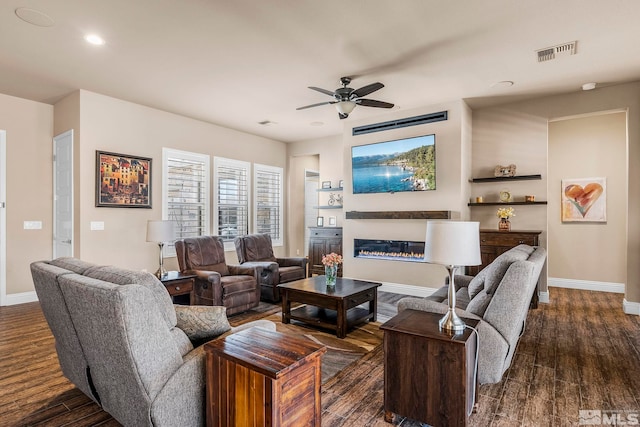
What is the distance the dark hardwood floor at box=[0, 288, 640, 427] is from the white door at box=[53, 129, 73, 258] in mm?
1313

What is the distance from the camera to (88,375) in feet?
6.63

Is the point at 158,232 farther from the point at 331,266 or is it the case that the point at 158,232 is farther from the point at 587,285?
the point at 587,285

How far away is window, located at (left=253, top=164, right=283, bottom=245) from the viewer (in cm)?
714

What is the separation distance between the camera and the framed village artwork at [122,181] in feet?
15.8

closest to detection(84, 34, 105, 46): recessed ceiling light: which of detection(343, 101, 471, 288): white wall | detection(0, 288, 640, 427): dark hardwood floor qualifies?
detection(0, 288, 640, 427): dark hardwood floor

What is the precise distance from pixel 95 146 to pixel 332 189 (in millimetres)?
4201

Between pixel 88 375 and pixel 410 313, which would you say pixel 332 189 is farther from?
pixel 88 375

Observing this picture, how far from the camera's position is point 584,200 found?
591 centimetres

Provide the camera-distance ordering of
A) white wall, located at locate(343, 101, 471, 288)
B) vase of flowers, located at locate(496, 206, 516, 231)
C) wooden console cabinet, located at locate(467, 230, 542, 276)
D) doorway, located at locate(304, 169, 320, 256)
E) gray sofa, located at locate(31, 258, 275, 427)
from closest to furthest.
A: gray sofa, located at locate(31, 258, 275, 427)
wooden console cabinet, located at locate(467, 230, 542, 276)
vase of flowers, located at locate(496, 206, 516, 231)
white wall, located at locate(343, 101, 471, 288)
doorway, located at locate(304, 169, 320, 256)

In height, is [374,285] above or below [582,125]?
below

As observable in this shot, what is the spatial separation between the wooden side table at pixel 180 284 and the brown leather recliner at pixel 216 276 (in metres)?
0.13

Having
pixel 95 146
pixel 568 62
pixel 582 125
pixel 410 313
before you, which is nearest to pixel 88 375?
pixel 410 313

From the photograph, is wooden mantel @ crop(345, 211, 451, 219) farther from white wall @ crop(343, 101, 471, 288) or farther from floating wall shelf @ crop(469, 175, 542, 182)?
floating wall shelf @ crop(469, 175, 542, 182)

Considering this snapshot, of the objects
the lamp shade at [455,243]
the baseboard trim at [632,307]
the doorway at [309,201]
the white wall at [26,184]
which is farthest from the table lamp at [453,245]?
the doorway at [309,201]
